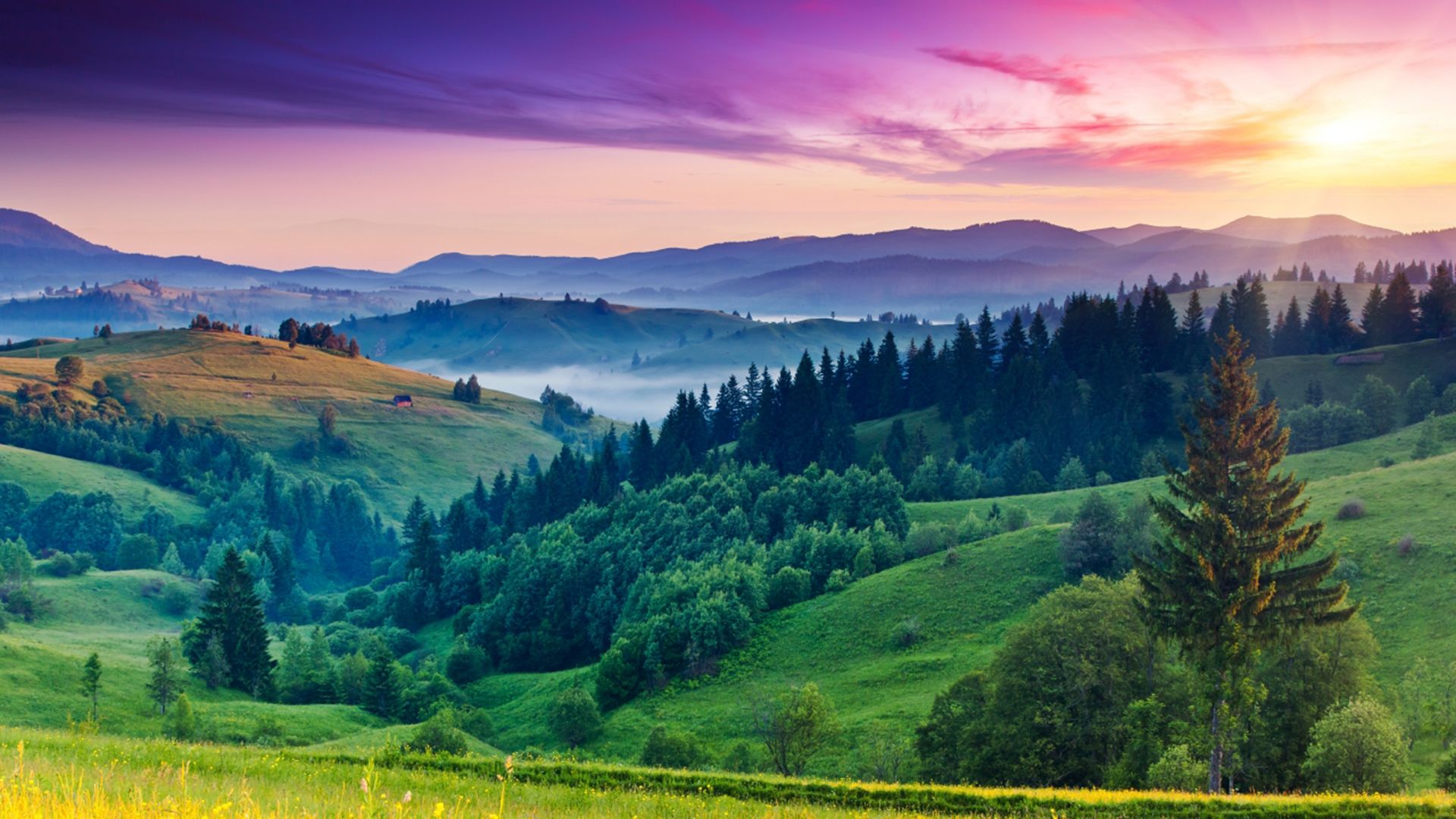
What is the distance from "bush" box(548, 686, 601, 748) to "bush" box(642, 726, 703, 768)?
16.6 metres

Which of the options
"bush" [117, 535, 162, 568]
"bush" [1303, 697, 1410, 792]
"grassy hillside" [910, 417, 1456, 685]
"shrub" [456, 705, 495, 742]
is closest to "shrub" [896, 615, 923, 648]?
"grassy hillside" [910, 417, 1456, 685]

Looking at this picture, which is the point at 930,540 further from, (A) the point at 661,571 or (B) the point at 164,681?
(B) the point at 164,681

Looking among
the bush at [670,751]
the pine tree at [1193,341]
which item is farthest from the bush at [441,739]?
the pine tree at [1193,341]

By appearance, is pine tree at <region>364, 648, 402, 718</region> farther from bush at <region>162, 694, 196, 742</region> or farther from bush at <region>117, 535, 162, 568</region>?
bush at <region>117, 535, 162, 568</region>

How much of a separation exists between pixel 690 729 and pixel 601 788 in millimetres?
46737

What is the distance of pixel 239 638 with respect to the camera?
313 ft

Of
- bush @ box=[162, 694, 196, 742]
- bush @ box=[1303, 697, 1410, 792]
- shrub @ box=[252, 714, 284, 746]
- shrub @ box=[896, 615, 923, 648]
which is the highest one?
bush @ box=[1303, 697, 1410, 792]

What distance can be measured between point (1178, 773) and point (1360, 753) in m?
6.15

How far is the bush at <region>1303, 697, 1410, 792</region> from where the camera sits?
106 ft

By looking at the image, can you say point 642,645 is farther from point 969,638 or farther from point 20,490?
point 20,490

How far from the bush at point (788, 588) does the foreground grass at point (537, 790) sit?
219 ft

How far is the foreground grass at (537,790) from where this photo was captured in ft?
55.1

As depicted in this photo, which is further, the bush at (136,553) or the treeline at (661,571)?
the bush at (136,553)

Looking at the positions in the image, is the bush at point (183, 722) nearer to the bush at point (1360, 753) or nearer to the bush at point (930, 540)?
the bush at point (1360, 753)
